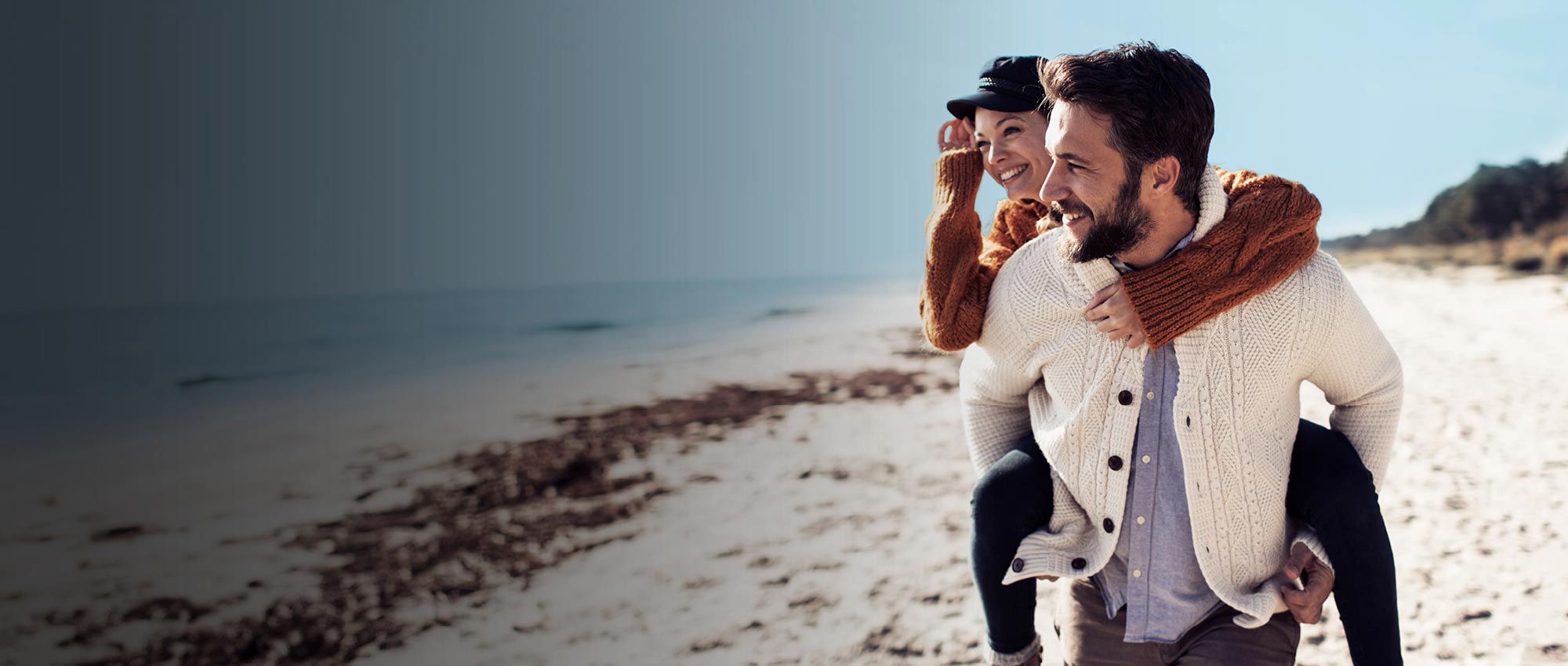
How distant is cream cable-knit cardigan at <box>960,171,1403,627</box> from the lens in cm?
154

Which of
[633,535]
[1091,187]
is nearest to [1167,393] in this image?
[1091,187]

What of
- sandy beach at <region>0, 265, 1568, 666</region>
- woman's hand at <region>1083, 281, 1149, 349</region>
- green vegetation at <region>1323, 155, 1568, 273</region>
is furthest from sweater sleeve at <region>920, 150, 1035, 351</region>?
green vegetation at <region>1323, 155, 1568, 273</region>

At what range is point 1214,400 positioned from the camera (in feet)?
5.10

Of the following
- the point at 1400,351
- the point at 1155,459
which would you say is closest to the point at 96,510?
the point at 1155,459

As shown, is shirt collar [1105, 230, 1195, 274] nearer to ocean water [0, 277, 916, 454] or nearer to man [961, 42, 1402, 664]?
man [961, 42, 1402, 664]

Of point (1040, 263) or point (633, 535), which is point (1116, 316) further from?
point (633, 535)

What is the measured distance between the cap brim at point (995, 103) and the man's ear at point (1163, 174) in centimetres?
34

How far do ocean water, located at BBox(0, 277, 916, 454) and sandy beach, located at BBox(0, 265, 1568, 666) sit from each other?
300 cm

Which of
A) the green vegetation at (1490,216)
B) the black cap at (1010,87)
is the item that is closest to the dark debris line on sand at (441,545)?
the black cap at (1010,87)

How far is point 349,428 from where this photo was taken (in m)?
9.40

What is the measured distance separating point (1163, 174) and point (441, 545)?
4.78 metres

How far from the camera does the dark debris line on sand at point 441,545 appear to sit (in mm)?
4125

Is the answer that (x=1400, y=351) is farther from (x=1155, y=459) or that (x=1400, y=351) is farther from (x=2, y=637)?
(x=2, y=637)

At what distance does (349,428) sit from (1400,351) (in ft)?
36.5
